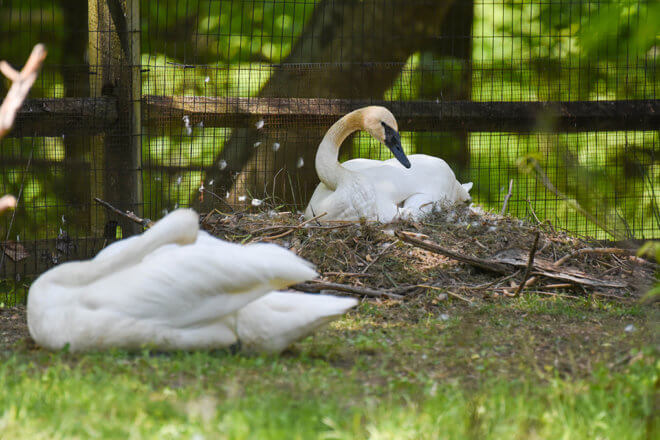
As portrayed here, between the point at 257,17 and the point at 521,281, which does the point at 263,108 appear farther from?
the point at 257,17

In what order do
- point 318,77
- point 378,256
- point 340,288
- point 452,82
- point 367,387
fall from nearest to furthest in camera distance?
point 367,387
point 340,288
point 378,256
point 318,77
point 452,82

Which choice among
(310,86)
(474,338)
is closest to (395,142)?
(310,86)

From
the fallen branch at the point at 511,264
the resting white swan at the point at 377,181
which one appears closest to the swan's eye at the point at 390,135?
the resting white swan at the point at 377,181

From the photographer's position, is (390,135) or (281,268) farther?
(390,135)

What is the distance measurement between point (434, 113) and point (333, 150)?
1061 mm

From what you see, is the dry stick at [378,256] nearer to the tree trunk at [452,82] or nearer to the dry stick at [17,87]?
the tree trunk at [452,82]

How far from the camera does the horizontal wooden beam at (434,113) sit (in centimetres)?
713

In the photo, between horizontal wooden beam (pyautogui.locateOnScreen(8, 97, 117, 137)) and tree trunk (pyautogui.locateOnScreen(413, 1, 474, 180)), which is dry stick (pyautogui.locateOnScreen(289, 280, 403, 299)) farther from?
tree trunk (pyautogui.locateOnScreen(413, 1, 474, 180))

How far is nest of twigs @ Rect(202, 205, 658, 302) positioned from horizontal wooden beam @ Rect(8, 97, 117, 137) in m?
1.31

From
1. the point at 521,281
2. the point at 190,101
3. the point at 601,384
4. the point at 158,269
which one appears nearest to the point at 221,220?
the point at 190,101

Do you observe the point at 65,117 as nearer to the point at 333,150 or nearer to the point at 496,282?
the point at 333,150

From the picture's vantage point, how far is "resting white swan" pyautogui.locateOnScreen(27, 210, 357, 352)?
3561mm

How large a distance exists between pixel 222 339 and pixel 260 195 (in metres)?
4.19

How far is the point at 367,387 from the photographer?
328 cm
